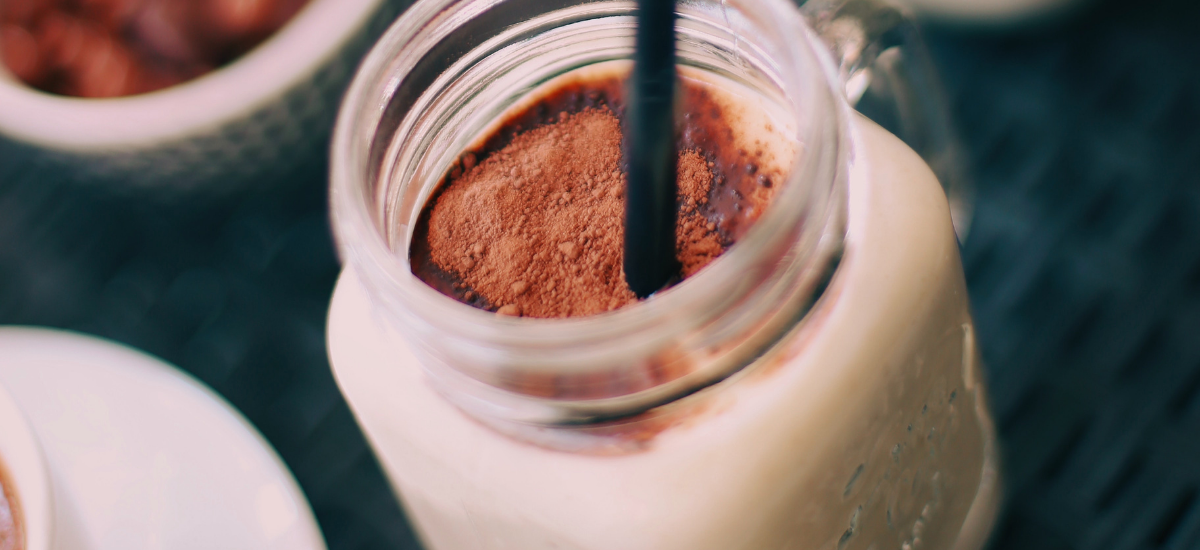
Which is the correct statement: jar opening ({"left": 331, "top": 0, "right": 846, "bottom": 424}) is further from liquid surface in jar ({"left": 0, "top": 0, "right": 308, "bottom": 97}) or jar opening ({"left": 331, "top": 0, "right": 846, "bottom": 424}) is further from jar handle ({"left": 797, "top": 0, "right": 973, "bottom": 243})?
liquid surface in jar ({"left": 0, "top": 0, "right": 308, "bottom": 97})

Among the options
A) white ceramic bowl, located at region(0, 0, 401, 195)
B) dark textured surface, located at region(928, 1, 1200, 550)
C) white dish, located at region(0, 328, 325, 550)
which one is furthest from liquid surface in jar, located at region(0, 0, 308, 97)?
dark textured surface, located at region(928, 1, 1200, 550)

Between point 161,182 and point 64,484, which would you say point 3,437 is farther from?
point 161,182

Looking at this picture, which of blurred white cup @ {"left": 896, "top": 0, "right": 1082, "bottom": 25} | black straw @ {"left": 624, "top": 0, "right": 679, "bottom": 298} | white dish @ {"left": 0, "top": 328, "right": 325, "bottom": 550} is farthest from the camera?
blurred white cup @ {"left": 896, "top": 0, "right": 1082, "bottom": 25}

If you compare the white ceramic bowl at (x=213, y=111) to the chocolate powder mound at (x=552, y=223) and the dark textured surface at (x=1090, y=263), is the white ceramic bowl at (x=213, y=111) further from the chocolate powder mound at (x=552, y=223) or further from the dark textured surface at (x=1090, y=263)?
the dark textured surface at (x=1090, y=263)

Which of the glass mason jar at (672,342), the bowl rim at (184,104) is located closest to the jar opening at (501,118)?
the glass mason jar at (672,342)

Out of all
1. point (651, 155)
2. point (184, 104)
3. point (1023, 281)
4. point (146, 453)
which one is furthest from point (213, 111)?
point (1023, 281)
